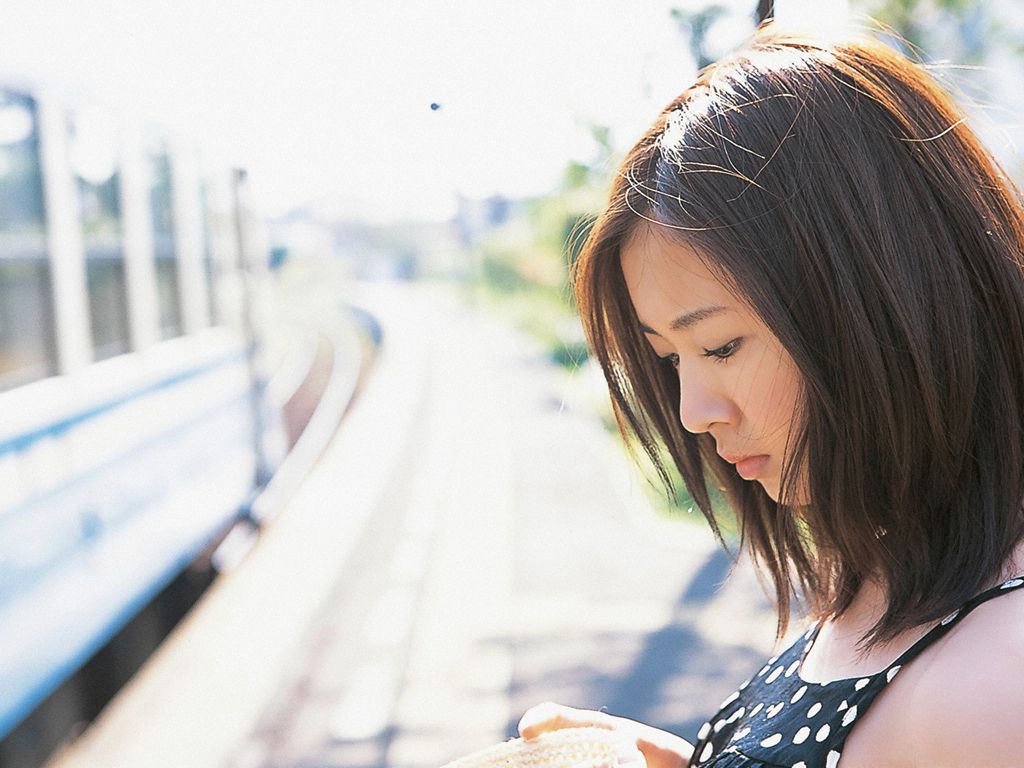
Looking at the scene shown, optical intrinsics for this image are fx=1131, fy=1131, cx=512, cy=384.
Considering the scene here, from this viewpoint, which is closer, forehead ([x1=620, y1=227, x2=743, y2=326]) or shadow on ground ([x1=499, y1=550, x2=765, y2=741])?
forehead ([x1=620, y1=227, x2=743, y2=326])

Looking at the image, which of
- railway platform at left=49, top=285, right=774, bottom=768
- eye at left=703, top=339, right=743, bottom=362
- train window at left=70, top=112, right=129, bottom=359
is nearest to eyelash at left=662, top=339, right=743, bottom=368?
eye at left=703, top=339, right=743, bottom=362

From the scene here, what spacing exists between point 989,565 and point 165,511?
404cm

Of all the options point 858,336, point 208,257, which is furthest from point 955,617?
point 208,257

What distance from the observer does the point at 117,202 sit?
14.6 ft

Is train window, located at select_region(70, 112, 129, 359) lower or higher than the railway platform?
higher

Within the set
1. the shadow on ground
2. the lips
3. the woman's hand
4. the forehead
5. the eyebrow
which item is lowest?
the shadow on ground

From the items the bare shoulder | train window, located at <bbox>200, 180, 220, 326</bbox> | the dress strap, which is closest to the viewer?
the bare shoulder

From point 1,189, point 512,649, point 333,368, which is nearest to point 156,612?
point 512,649

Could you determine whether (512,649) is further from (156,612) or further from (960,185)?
(960,185)

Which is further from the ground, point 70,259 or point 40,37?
point 40,37

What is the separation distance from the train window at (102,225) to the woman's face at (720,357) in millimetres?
3231

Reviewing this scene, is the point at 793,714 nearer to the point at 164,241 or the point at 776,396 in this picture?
the point at 776,396

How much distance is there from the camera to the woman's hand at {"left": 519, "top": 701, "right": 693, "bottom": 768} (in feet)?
4.21

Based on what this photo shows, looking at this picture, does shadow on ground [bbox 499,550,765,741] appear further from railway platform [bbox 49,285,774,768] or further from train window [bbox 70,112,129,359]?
train window [bbox 70,112,129,359]
